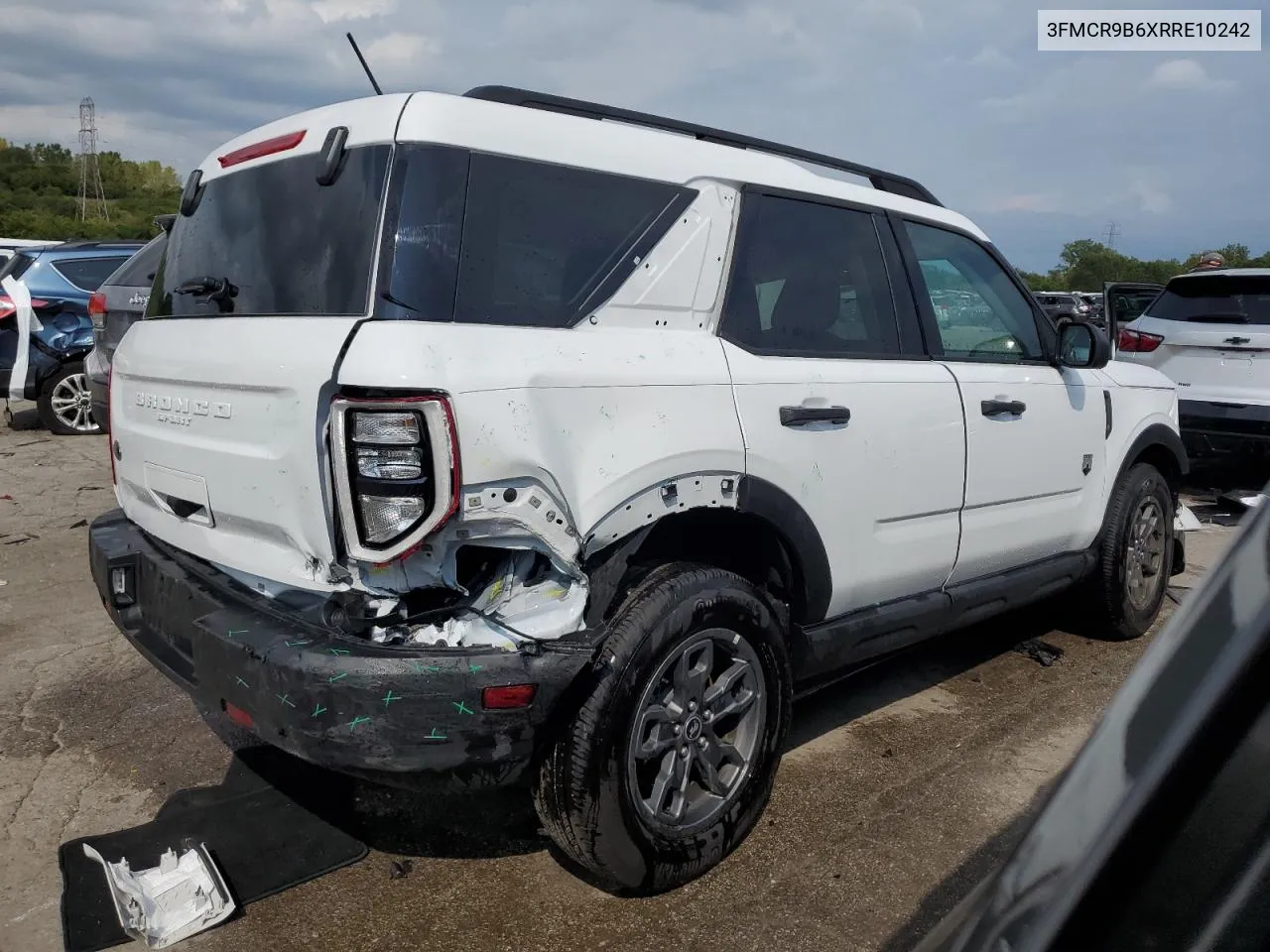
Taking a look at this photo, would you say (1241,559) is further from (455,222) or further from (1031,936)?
(455,222)

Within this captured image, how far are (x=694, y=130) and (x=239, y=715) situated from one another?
2.10 meters

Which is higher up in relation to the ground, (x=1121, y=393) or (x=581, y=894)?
(x=1121, y=393)

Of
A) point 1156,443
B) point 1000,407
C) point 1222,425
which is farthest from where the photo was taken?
point 1222,425

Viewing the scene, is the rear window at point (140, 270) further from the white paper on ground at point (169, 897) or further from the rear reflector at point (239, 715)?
the rear reflector at point (239, 715)

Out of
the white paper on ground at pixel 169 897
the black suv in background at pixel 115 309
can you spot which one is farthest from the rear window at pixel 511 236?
the black suv in background at pixel 115 309

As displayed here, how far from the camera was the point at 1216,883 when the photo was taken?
2.60ft

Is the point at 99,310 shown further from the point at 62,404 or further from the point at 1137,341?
the point at 1137,341

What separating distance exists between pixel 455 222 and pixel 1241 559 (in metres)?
1.91

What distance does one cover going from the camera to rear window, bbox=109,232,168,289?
6676mm

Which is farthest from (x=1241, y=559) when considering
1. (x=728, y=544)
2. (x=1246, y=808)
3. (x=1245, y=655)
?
(x=728, y=544)

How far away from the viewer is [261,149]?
2.85 m

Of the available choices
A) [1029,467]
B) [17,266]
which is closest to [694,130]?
[1029,467]

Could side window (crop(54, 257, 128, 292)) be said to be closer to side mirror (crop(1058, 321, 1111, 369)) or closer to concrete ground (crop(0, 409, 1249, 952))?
concrete ground (crop(0, 409, 1249, 952))

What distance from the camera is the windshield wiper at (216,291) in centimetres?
278
